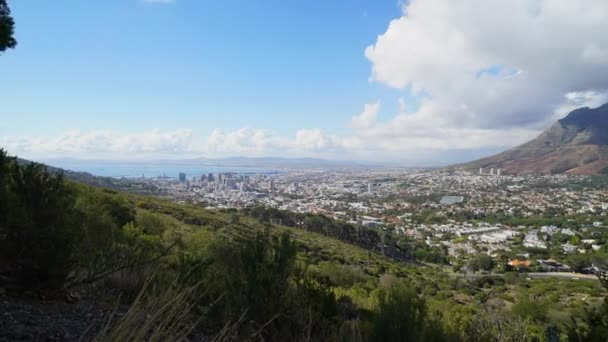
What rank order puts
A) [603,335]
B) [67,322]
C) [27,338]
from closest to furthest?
[27,338] < [67,322] < [603,335]

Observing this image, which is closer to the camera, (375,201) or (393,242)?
(393,242)

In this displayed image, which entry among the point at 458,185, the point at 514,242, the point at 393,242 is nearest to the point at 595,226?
the point at 514,242

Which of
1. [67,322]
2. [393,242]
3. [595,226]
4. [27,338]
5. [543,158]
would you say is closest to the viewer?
[27,338]

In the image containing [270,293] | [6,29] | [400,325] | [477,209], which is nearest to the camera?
[400,325]

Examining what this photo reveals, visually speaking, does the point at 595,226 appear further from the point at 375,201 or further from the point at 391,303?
the point at 391,303

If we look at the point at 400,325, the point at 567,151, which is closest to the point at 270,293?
the point at 400,325

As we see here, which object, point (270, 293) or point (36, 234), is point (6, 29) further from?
point (270, 293)

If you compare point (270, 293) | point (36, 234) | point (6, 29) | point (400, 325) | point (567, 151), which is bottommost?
point (400, 325)
